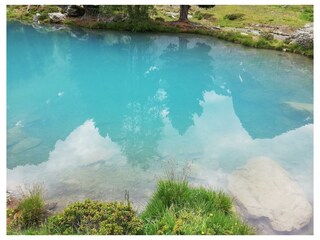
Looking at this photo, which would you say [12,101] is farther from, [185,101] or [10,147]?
[185,101]

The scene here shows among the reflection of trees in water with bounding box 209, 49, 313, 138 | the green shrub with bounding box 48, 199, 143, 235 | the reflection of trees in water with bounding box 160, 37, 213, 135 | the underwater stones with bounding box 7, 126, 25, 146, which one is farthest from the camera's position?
the reflection of trees in water with bounding box 160, 37, 213, 135

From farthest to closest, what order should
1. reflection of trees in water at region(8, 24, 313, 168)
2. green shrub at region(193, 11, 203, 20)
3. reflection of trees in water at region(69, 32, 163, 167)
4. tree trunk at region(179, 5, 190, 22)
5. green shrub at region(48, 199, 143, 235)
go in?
1. green shrub at region(193, 11, 203, 20)
2. tree trunk at region(179, 5, 190, 22)
3. reflection of trees in water at region(8, 24, 313, 168)
4. reflection of trees in water at region(69, 32, 163, 167)
5. green shrub at region(48, 199, 143, 235)

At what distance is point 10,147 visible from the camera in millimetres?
14539

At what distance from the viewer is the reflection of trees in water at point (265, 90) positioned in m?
17.2

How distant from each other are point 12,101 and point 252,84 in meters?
14.8

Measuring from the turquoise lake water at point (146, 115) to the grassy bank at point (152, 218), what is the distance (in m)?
1.95

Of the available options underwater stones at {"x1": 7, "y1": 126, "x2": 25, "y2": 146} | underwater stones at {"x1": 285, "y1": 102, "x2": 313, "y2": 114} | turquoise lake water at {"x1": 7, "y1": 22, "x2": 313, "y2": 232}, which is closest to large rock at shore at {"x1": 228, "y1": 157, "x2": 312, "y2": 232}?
turquoise lake water at {"x1": 7, "y1": 22, "x2": 313, "y2": 232}

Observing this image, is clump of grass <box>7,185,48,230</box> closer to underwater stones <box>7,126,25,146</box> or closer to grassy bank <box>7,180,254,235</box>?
grassy bank <box>7,180,254,235</box>

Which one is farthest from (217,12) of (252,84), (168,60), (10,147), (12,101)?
(10,147)

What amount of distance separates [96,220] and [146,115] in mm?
10390

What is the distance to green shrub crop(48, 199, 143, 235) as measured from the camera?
7.63 m

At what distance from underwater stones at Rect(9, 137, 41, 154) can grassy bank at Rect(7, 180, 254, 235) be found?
17.8 ft

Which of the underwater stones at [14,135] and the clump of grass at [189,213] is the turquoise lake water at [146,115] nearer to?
the underwater stones at [14,135]

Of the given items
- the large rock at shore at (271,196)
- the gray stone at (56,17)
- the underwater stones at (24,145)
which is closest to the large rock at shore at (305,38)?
the large rock at shore at (271,196)
